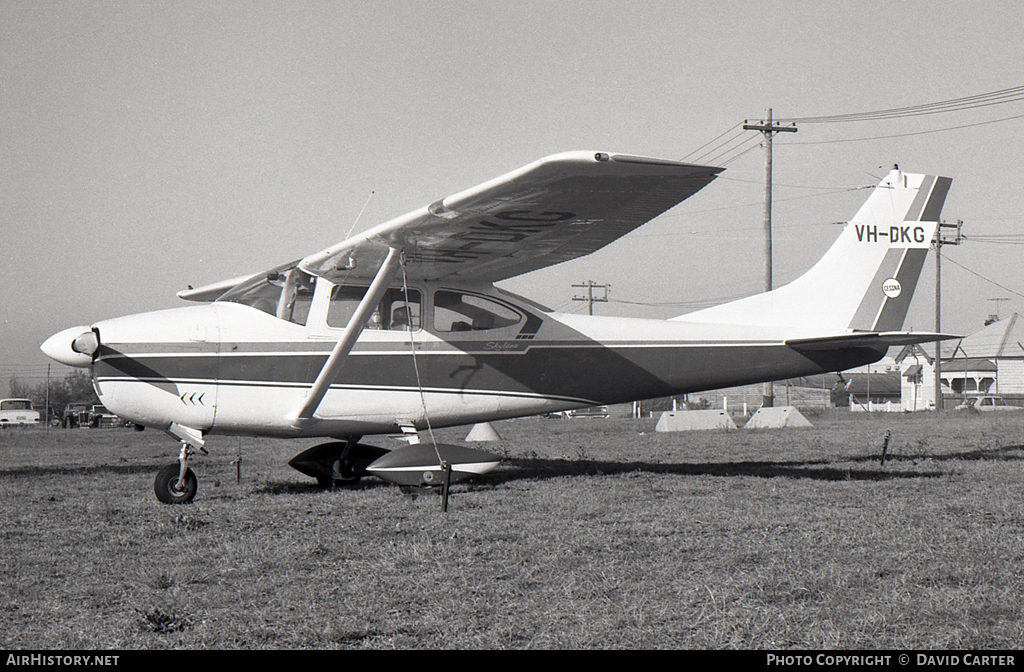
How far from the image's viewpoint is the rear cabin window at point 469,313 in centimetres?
876

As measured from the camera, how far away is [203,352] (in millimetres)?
7793

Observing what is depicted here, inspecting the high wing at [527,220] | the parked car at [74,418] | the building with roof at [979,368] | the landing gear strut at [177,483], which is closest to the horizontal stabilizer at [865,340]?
the high wing at [527,220]

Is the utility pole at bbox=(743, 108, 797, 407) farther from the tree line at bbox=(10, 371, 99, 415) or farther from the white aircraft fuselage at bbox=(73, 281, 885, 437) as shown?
the tree line at bbox=(10, 371, 99, 415)

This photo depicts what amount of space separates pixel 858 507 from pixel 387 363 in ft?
15.4

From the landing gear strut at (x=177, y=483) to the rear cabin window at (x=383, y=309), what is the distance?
1.94 metres

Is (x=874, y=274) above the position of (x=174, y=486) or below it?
above

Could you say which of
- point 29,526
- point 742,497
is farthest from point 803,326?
point 29,526

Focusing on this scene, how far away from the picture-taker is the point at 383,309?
856cm

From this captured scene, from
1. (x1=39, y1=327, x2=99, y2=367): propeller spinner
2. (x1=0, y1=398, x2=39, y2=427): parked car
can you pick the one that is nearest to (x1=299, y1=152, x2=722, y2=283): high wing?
(x1=39, y1=327, x2=99, y2=367): propeller spinner

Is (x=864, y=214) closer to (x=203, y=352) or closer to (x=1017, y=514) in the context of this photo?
(x=1017, y=514)

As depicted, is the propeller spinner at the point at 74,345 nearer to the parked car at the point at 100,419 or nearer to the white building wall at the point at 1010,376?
the parked car at the point at 100,419

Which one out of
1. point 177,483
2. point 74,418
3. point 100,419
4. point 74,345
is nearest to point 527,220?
point 177,483

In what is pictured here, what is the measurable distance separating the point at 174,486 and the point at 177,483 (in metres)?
0.04

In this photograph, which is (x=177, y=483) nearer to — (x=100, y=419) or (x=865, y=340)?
(x=865, y=340)
